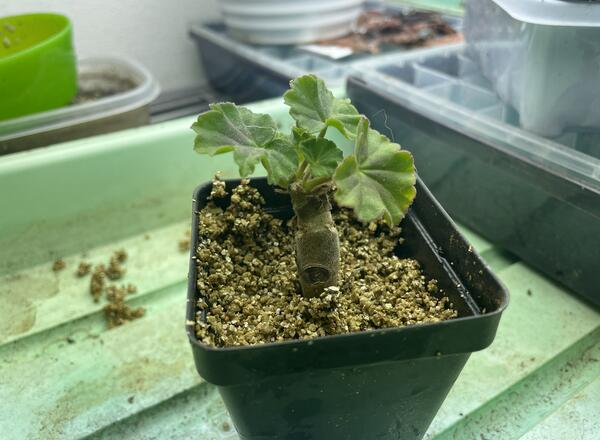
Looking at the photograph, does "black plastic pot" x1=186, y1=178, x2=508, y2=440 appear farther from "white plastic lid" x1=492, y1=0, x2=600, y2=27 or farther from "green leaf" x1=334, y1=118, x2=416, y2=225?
"white plastic lid" x1=492, y1=0, x2=600, y2=27

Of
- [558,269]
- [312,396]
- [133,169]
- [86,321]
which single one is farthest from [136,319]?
[558,269]

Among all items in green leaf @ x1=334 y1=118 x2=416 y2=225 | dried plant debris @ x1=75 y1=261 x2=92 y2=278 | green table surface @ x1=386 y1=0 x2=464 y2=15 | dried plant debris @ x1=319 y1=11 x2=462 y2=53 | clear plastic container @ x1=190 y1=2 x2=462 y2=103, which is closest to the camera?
green leaf @ x1=334 y1=118 x2=416 y2=225

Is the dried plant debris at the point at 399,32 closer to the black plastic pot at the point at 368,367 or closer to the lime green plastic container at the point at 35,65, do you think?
the lime green plastic container at the point at 35,65

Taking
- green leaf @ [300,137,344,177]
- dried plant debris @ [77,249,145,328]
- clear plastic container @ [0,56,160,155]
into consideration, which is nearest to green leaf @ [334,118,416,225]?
green leaf @ [300,137,344,177]

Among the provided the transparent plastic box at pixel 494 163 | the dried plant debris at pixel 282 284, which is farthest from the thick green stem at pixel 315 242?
the transparent plastic box at pixel 494 163

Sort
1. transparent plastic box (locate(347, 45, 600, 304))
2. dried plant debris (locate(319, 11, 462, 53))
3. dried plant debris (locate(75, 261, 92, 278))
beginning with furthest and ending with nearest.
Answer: dried plant debris (locate(319, 11, 462, 53)) < dried plant debris (locate(75, 261, 92, 278)) < transparent plastic box (locate(347, 45, 600, 304))

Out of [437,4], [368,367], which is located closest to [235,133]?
[368,367]
